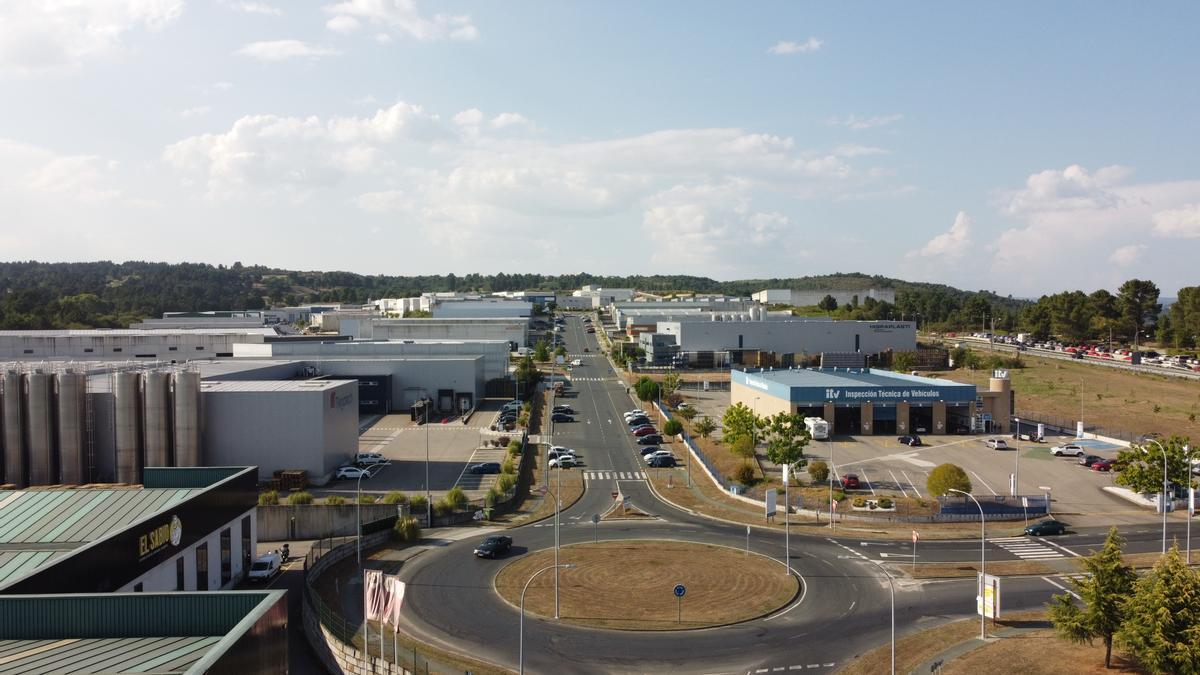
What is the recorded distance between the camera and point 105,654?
1742cm

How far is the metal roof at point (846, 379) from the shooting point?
237ft

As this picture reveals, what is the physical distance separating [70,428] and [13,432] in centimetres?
320

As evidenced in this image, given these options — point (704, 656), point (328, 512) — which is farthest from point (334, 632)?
point (328, 512)

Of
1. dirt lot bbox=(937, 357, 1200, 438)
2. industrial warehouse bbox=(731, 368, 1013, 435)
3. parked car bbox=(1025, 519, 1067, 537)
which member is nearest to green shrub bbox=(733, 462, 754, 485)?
parked car bbox=(1025, 519, 1067, 537)

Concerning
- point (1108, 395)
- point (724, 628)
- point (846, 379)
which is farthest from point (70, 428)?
point (1108, 395)

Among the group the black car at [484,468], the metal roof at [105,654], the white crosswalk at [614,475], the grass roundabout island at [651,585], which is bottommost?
the white crosswalk at [614,475]

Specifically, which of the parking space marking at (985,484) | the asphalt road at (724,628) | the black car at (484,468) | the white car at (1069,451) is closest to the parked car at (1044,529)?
the asphalt road at (724,628)

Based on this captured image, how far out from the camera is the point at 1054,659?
26.4m

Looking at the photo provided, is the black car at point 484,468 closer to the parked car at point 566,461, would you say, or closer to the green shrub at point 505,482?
the green shrub at point 505,482

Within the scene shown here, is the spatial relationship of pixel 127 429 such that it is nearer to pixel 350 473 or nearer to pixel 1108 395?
pixel 350 473

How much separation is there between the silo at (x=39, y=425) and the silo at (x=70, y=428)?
0.61m

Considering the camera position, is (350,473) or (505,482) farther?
(350,473)

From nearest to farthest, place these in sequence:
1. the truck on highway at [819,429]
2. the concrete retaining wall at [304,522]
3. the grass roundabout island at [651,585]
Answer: the grass roundabout island at [651,585]
the concrete retaining wall at [304,522]
the truck on highway at [819,429]

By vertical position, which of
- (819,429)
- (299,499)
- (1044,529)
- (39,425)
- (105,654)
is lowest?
(1044,529)
